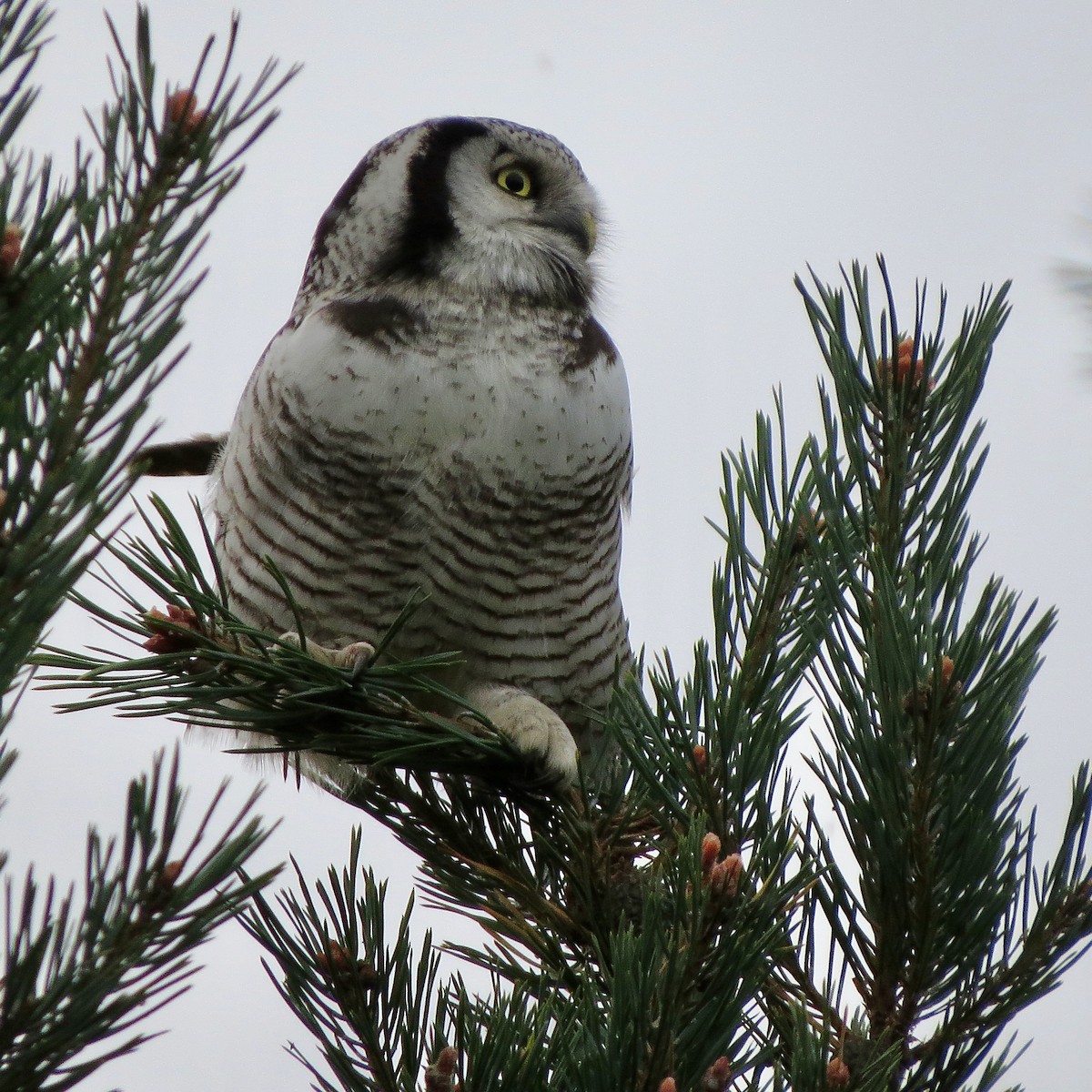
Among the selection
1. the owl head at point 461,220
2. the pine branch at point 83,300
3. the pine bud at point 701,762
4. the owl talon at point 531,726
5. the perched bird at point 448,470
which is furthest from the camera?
the owl head at point 461,220

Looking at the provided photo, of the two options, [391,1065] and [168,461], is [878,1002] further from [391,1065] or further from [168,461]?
[168,461]

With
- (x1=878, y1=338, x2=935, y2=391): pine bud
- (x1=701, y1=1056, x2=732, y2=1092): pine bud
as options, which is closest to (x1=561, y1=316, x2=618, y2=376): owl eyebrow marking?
(x1=878, y1=338, x2=935, y2=391): pine bud

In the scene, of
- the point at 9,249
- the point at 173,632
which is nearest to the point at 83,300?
the point at 9,249

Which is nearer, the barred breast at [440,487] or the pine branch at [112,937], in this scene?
the pine branch at [112,937]

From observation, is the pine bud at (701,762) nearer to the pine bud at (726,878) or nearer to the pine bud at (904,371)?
the pine bud at (726,878)

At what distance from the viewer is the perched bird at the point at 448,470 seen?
6.72ft

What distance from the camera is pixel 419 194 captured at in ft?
8.24

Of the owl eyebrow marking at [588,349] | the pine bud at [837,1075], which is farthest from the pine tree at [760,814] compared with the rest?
the owl eyebrow marking at [588,349]

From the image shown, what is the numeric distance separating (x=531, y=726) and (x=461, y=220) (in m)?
1.12

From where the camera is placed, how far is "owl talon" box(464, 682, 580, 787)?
1.49 meters

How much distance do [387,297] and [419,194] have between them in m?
0.36

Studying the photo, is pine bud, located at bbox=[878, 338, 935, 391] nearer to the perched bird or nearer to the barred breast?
the perched bird

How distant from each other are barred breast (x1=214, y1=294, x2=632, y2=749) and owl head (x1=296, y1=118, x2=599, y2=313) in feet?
0.39

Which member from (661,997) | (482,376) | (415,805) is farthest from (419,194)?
(661,997)
